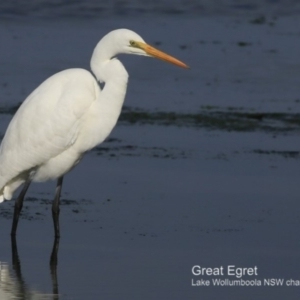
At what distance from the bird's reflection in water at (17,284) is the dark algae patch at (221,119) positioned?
5.02 meters

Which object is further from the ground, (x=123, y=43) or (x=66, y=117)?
(x=123, y=43)

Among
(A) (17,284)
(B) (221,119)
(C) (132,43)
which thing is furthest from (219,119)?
(A) (17,284)

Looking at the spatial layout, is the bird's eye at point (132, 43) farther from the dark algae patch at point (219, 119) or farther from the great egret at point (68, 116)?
the dark algae patch at point (219, 119)

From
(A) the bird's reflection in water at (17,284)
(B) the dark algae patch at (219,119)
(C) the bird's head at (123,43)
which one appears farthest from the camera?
(B) the dark algae patch at (219,119)

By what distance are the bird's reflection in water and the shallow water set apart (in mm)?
13

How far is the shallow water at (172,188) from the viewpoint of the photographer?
739cm

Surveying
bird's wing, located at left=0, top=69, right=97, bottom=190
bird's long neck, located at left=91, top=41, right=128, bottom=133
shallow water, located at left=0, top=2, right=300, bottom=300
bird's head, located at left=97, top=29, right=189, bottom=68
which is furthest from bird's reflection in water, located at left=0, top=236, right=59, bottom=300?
bird's head, located at left=97, top=29, right=189, bottom=68

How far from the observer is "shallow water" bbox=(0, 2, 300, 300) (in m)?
7.39

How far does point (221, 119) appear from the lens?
13.0m

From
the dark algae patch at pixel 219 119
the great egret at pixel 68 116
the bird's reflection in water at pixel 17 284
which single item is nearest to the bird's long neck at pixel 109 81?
the great egret at pixel 68 116

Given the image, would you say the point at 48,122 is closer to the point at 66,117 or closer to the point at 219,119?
the point at 66,117

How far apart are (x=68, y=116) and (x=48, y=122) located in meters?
0.16

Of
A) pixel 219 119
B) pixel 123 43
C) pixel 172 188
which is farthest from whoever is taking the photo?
pixel 219 119

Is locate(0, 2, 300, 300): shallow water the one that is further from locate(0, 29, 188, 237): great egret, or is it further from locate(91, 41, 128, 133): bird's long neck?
locate(91, 41, 128, 133): bird's long neck
